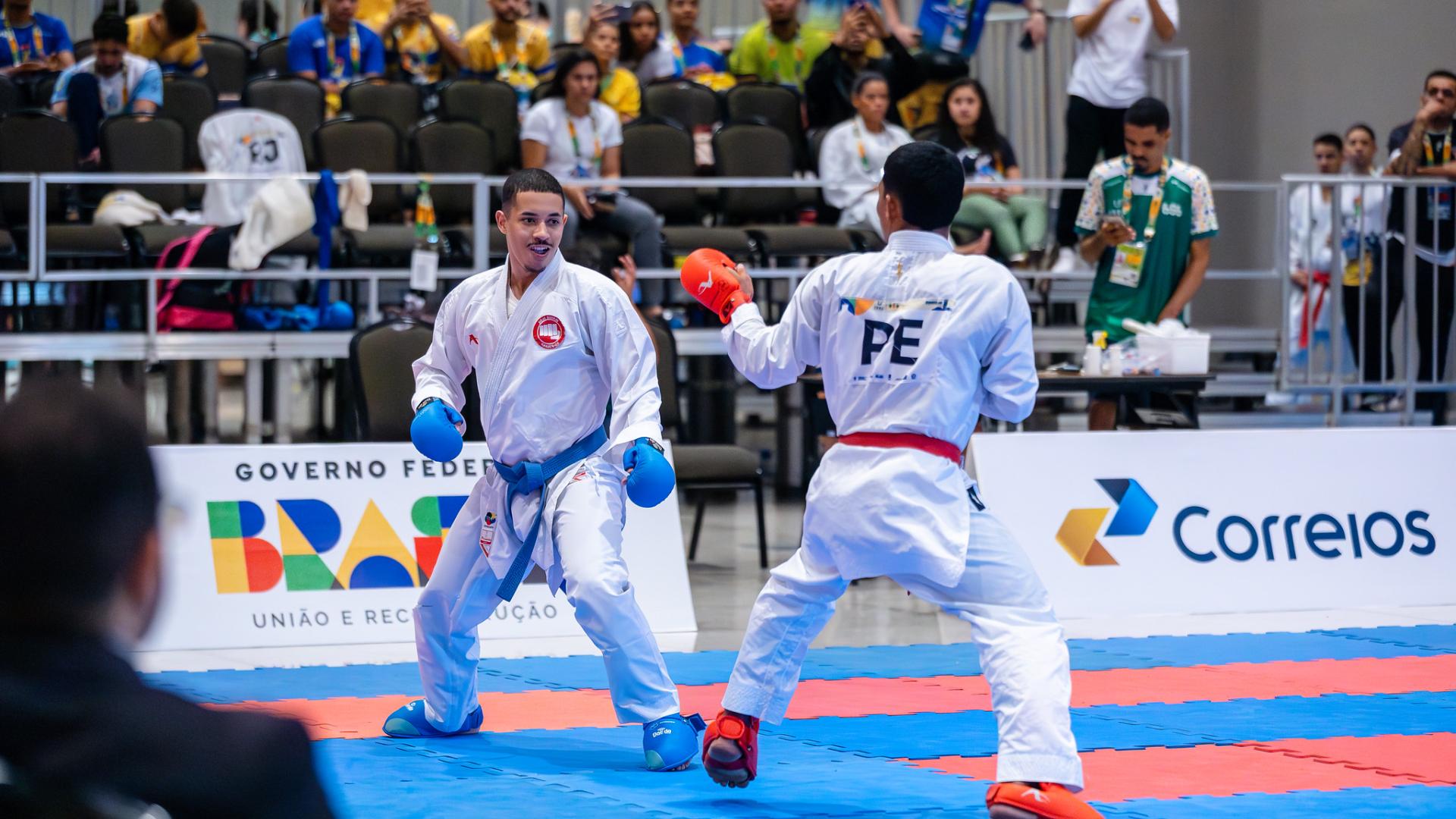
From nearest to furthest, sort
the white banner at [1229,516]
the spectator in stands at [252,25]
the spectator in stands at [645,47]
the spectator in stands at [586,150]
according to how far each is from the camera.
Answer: the white banner at [1229,516]
the spectator in stands at [586,150]
the spectator in stands at [645,47]
the spectator in stands at [252,25]

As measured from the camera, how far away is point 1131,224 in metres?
8.16

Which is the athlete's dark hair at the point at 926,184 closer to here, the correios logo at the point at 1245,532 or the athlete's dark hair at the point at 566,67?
the correios logo at the point at 1245,532

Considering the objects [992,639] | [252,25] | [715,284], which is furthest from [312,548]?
[252,25]

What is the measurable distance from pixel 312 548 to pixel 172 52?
225 inches

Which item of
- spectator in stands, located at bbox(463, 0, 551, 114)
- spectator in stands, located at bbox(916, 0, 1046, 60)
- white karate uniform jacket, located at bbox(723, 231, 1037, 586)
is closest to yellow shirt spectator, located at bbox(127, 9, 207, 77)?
spectator in stands, located at bbox(463, 0, 551, 114)

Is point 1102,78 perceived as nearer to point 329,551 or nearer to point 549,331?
point 329,551

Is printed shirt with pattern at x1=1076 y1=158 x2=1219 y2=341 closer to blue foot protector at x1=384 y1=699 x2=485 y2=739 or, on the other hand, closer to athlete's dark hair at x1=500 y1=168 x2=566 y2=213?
athlete's dark hair at x1=500 y1=168 x2=566 y2=213

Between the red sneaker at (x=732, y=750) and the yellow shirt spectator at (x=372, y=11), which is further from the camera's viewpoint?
the yellow shirt spectator at (x=372, y=11)

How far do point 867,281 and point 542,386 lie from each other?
1167 millimetres

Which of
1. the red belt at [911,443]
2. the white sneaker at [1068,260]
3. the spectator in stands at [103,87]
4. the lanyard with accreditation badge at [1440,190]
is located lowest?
the red belt at [911,443]

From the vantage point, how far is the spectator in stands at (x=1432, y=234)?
9.39 metres

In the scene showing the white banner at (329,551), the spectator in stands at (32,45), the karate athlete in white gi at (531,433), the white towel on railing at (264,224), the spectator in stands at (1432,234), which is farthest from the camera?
the spectator in stands at (32,45)

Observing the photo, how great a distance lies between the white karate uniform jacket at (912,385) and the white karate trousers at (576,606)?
0.70 metres

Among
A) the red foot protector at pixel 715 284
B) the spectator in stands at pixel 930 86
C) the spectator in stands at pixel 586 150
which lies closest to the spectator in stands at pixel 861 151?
the spectator in stands at pixel 930 86
